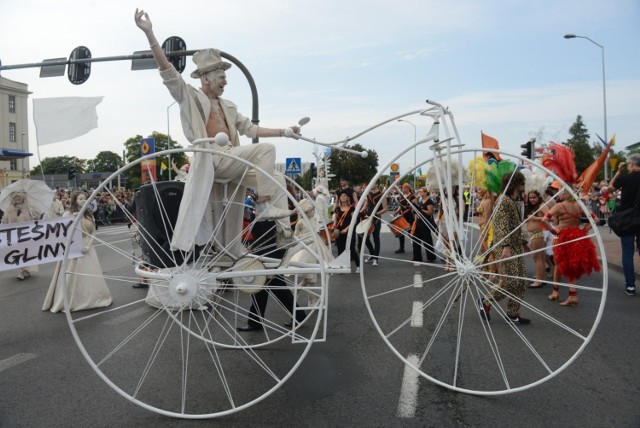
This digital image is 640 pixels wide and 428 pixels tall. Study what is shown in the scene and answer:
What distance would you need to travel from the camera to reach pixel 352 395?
4.16 meters

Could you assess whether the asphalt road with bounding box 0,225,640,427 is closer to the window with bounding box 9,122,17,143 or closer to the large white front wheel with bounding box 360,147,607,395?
the large white front wheel with bounding box 360,147,607,395

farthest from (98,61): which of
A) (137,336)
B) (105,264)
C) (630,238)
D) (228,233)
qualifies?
(630,238)

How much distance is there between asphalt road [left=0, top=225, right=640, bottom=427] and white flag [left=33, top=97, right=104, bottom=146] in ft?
7.01

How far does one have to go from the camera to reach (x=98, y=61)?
52.3ft

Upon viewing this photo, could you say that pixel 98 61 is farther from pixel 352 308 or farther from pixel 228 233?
pixel 228 233

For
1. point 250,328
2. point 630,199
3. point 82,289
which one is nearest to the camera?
point 250,328

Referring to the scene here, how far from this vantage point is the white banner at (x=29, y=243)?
19.8 ft

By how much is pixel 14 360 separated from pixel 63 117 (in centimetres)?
265

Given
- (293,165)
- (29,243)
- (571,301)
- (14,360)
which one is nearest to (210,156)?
(14,360)

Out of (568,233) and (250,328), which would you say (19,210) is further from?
(568,233)

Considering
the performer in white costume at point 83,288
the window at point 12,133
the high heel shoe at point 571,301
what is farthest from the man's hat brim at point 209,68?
the window at point 12,133

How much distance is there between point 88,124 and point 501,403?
13.1ft

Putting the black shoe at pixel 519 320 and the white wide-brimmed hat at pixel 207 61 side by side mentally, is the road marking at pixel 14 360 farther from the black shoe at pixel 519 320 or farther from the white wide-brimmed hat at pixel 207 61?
the black shoe at pixel 519 320

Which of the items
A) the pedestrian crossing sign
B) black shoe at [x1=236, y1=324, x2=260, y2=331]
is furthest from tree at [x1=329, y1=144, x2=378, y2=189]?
black shoe at [x1=236, y1=324, x2=260, y2=331]
